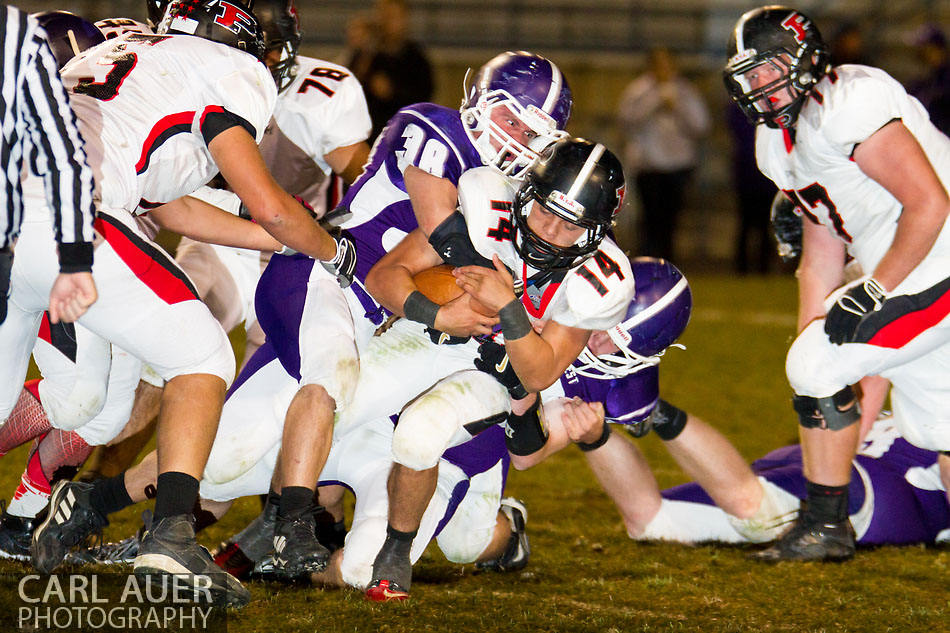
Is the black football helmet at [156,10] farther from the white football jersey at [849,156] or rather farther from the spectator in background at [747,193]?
the spectator in background at [747,193]

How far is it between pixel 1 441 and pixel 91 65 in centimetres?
126

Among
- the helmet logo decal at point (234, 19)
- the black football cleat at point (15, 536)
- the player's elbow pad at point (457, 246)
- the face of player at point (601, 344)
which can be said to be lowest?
the black football cleat at point (15, 536)

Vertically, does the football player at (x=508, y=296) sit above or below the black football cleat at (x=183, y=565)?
above

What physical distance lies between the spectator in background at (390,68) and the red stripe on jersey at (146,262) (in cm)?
514

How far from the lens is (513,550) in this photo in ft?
12.1

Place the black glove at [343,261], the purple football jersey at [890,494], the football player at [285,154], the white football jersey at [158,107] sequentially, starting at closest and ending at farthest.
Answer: the white football jersey at [158,107] → the black glove at [343,261] → the purple football jersey at [890,494] → the football player at [285,154]

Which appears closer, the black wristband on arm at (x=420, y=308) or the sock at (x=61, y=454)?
the black wristband on arm at (x=420, y=308)

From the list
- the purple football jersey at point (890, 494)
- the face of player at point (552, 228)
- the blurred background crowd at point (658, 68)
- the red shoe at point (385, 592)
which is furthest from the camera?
the blurred background crowd at point (658, 68)

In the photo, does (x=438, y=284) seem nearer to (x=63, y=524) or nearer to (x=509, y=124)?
(x=509, y=124)

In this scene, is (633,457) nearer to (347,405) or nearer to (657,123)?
(347,405)

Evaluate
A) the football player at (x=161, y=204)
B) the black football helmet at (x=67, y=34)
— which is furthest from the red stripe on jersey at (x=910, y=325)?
the black football helmet at (x=67, y=34)

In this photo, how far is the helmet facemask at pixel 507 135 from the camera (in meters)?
3.75

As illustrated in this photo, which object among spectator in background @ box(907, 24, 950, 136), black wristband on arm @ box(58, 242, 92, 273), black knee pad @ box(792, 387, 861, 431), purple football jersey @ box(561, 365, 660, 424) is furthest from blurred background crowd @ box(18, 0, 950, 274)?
black wristband on arm @ box(58, 242, 92, 273)

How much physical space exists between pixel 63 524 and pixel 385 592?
956 mm
